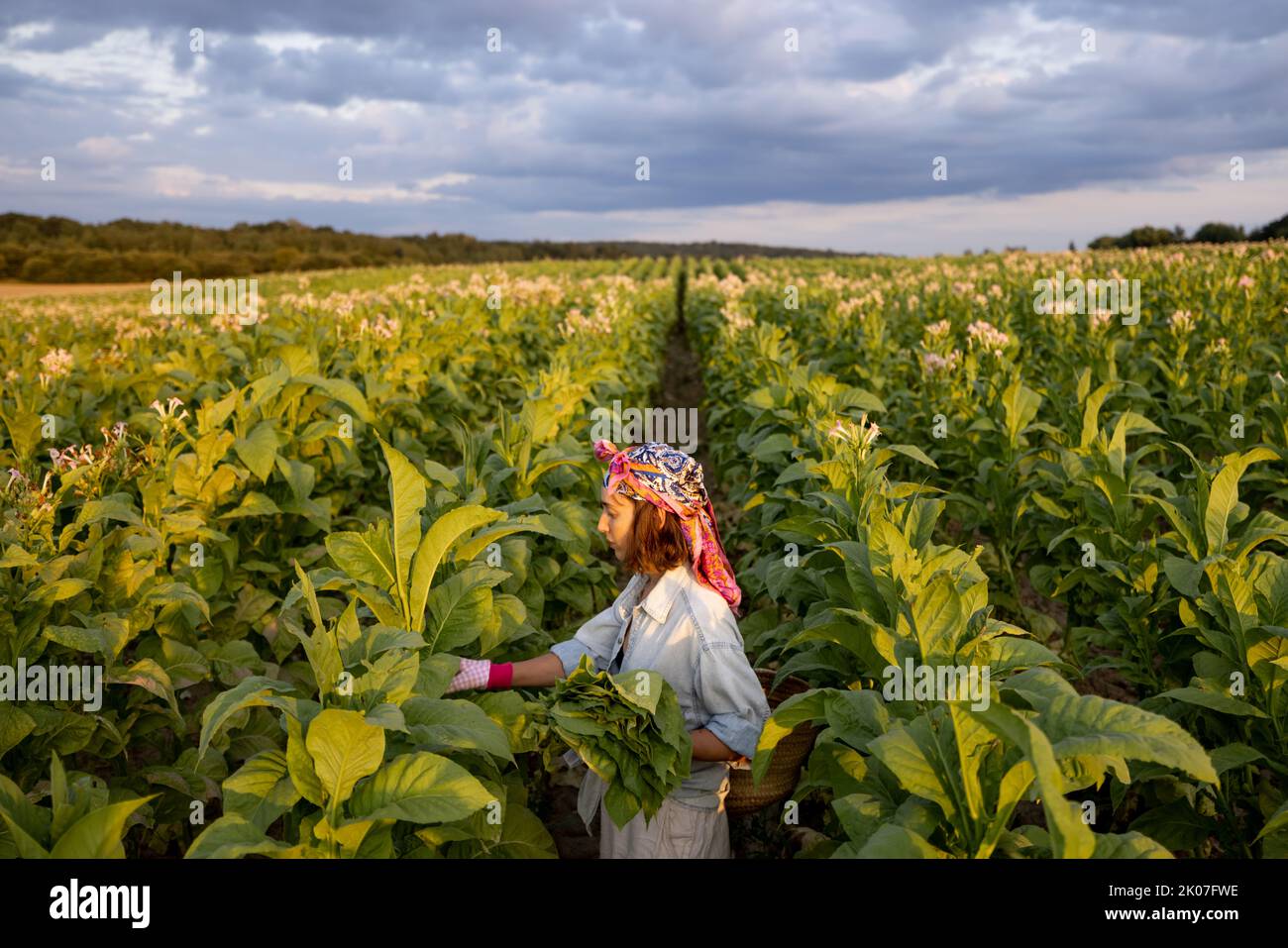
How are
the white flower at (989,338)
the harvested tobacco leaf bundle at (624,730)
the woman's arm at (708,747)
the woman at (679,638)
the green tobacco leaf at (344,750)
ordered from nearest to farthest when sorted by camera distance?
the green tobacco leaf at (344,750) < the harvested tobacco leaf bundle at (624,730) < the woman's arm at (708,747) < the woman at (679,638) < the white flower at (989,338)

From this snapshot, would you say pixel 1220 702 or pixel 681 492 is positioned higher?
pixel 681 492

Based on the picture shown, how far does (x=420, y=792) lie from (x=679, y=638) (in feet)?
3.87

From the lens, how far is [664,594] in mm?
2885

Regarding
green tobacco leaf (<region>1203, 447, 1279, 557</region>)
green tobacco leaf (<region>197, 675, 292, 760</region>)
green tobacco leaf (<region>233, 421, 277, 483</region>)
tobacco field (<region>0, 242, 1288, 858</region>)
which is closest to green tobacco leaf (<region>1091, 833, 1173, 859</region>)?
tobacco field (<region>0, 242, 1288, 858</region>)

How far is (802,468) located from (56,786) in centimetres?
321

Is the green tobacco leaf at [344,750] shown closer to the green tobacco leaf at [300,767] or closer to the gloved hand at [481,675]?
the green tobacco leaf at [300,767]

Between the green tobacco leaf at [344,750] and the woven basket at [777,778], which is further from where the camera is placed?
the woven basket at [777,778]

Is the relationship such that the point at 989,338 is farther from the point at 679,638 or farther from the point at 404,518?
the point at 404,518

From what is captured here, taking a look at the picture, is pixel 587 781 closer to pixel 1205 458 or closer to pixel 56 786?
pixel 56 786

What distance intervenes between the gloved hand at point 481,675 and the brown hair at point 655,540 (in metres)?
0.52

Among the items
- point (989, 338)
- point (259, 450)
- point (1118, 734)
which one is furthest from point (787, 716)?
point (989, 338)

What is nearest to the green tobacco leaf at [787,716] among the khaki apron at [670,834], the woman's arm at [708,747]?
the woman's arm at [708,747]

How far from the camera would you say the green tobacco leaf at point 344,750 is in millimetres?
1736
